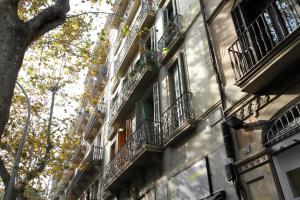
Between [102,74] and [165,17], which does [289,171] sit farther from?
[102,74]

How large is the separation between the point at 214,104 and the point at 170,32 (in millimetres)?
5007

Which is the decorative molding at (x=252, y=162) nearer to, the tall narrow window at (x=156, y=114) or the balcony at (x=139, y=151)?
the balcony at (x=139, y=151)

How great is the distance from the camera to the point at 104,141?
1959 centimetres

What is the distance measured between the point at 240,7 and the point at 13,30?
544 cm

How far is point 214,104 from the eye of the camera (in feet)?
26.7

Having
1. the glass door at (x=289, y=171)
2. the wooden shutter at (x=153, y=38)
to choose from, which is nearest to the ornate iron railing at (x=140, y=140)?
the wooden shutter at (x=153, y=38)

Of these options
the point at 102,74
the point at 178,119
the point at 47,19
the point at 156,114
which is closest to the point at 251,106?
the point at 178,119

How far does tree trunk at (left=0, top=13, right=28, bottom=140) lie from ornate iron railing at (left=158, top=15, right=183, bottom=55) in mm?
6653

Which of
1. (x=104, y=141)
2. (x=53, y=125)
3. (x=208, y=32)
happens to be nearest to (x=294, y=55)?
(x=208, y=32)

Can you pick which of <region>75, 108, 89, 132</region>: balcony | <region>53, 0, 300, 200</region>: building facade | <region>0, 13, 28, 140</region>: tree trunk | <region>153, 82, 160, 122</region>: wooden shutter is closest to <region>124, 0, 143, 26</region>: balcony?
<region>53, 0, 300, 200</region>: building facade

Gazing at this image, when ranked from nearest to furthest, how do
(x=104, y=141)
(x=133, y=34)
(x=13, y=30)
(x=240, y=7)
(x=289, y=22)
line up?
(x=13, y=30), (x=289, y=22), (x=240, y=7), (x=133, y=34), (x=104, y=141)

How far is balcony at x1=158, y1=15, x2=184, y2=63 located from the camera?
11.0 meters

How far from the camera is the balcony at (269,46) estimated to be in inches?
221

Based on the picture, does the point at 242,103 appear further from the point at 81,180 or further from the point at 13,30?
the point at 81,180
